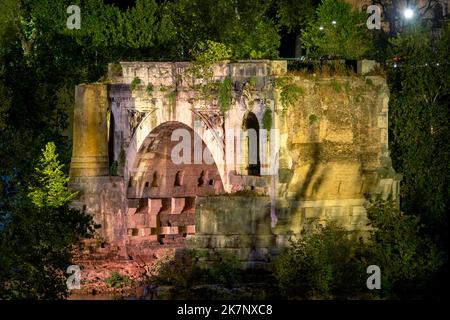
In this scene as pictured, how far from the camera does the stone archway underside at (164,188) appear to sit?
183ft

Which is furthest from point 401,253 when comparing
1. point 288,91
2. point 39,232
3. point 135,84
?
point 135,84

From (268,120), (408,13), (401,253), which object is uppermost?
(408,13)

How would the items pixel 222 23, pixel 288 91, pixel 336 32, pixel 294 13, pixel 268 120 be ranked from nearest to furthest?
pixel 288 91, pixel 268 120, pixel 222 23, pixel 336 32, pixel 294 13

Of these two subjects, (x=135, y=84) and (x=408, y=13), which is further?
(x=408, y=13)

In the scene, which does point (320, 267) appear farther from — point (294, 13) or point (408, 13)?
point (408, 13)

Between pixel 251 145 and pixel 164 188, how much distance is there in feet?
25.7

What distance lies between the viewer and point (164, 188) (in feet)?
190

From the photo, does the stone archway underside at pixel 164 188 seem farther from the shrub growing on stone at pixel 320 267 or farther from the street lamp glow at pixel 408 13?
the street lamp glow at pixel 408 13

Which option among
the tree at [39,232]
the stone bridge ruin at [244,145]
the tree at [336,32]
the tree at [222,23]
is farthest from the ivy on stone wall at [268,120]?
the tree at [336,32]

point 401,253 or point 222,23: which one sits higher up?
point 222,23

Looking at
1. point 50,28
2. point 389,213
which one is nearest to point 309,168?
point 389,213

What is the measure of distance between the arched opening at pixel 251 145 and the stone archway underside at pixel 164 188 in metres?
4.07

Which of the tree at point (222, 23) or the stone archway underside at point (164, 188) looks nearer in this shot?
the stone archway underside at point (164, 188)

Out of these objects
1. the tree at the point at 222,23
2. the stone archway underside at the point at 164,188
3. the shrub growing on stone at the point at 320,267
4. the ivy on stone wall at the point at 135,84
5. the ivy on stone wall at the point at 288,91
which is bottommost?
the shrub growing on stone at the point at 320,267
